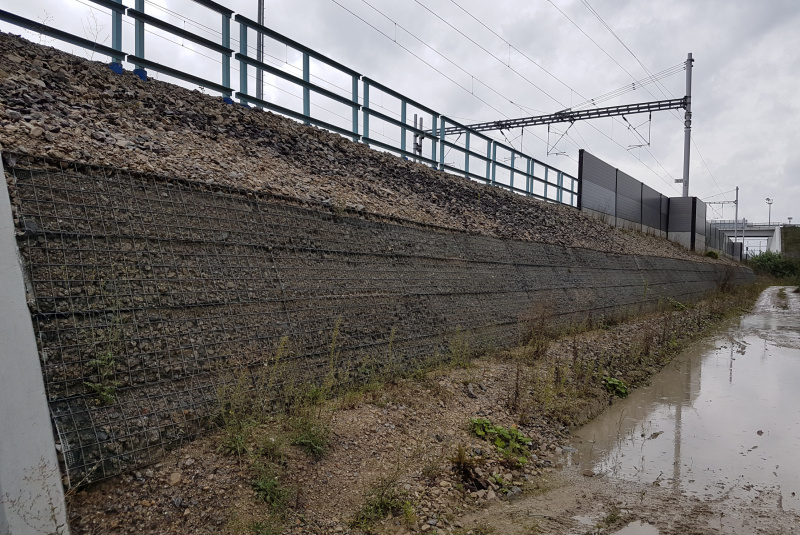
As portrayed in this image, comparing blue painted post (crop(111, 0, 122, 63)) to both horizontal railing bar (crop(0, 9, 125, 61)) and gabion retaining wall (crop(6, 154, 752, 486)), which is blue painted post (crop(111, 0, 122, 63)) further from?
gabion retaining wall (crop(6, 154, 752, 486))

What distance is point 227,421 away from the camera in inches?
152

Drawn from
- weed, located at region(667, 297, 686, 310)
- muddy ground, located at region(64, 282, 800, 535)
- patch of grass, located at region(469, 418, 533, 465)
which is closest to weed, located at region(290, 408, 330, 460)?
muddy ground, located at region(64, 282, 800, 535)

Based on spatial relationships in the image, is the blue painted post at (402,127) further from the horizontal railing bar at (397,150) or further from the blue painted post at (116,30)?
the blue painted post at (116,30)

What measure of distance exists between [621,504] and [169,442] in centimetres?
358

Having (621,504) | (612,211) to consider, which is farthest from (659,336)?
(612,211)

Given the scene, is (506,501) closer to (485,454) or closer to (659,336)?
(485,454)

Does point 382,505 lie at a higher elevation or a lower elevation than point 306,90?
lower

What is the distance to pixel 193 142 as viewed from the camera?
627 centimetres

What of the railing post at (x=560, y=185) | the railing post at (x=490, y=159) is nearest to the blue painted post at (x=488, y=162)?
the railing post at (x=490, y=159)

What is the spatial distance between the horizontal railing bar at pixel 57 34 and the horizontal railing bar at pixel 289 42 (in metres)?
2.19

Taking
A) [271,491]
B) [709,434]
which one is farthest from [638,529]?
[709,434]

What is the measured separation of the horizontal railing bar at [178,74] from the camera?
6.68 metres

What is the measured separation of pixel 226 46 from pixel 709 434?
874 centimetres

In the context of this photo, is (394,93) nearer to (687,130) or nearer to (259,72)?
(259,72)
